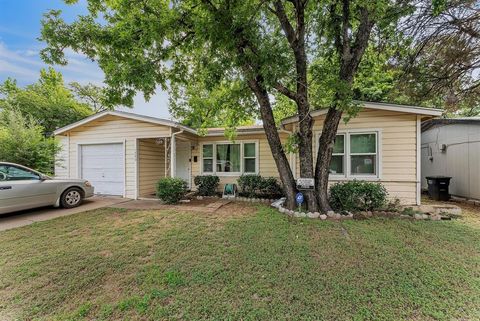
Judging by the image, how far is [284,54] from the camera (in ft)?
18.7

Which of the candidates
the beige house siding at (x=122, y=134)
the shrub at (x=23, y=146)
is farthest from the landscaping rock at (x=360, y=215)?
the shrub at (x=23, y=146)

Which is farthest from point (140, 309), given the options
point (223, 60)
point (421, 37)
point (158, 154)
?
point (421, 37)

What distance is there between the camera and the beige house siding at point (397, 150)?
6.89 metres

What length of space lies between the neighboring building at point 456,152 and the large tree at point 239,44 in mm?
5075

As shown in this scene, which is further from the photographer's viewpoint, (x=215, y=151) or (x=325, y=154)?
(x=215, y=151)

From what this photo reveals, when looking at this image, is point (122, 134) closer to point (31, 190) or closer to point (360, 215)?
point (31, 190)

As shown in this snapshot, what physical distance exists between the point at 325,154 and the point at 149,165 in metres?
7.31

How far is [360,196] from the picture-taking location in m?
6.15

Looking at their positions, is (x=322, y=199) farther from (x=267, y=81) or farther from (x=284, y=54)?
(x=284, y=54)

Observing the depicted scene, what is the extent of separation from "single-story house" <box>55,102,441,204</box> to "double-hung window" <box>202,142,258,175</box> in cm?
4

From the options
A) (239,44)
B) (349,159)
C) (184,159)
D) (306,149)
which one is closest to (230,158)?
(184,159)

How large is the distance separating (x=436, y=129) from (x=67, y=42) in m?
13.7

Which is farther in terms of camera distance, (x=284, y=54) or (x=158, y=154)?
(x=158, y=154)

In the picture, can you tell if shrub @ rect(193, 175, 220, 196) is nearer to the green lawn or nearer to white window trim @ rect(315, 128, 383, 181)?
the green lawn
